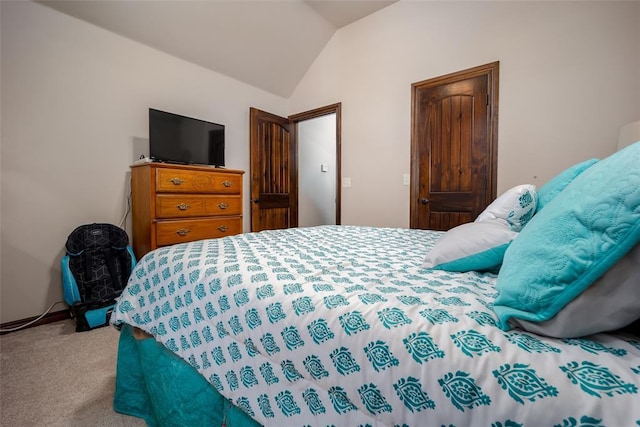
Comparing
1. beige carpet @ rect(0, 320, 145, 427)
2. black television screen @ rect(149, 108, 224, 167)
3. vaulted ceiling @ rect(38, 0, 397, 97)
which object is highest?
vaulted ceiling @ rect(38, 0, 397, 97)

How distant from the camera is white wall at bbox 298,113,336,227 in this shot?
4.57 m

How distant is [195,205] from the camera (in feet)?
9.11

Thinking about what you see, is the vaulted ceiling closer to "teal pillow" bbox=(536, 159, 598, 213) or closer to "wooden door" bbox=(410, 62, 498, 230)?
"wooden door" bbox=(410, 62, 498, 230)

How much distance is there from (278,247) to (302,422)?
82cm

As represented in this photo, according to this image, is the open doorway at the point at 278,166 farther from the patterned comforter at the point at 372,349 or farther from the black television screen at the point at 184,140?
the patterned comforter at the point at 372,349

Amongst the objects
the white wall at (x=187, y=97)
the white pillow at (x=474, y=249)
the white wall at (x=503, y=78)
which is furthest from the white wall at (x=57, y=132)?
the white pillow at (x=474, y=249)

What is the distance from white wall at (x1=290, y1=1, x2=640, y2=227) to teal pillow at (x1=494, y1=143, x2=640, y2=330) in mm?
2219

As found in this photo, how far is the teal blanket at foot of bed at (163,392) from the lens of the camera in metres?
0.92

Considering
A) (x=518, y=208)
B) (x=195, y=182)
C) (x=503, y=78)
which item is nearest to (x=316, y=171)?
(x=195, y=182)

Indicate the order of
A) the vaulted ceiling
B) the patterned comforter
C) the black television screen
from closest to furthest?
the patterned comforter < the vaulted ceiling < the black television screen

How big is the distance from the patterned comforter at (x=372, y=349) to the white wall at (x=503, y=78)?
212 cm

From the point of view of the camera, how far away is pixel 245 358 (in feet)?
2.66

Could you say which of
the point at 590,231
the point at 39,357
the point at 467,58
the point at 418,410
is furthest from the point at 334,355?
the point at 467,58

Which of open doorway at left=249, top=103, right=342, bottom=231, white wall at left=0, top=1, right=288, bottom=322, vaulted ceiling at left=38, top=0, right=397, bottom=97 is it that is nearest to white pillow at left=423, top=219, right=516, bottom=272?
open doorway at left=249, top=103, right=342, bottom=231
